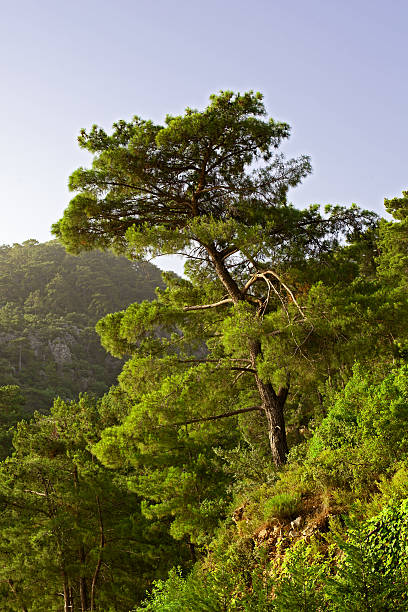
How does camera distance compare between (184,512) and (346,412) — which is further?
(184,512)

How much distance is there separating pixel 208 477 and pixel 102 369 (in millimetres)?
58098

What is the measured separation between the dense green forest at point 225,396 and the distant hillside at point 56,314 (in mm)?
35420

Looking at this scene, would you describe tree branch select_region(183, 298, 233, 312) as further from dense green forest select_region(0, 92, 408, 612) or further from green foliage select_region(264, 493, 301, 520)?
green foliage select_region(264, 493, 301, 520)

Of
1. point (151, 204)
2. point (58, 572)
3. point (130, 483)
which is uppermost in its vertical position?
point (151, 204)

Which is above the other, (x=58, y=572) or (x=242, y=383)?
(x=242, y=383)

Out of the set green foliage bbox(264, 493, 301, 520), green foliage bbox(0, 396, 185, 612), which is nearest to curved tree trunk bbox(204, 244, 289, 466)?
green foliage bbox(264, 493, 301, 520)

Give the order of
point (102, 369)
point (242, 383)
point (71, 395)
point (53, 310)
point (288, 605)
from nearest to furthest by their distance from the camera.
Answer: point (288, 605), point (242, 383), point (71, 395), point (102, 369), point (53, 310)

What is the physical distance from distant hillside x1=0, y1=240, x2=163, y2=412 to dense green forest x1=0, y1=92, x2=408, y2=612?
3542 cm

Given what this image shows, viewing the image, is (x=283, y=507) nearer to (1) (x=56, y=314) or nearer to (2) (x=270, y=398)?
(2) (x=270, y=398)

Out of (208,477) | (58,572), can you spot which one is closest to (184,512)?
(208,477)

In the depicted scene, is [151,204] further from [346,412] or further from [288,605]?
[288,605]

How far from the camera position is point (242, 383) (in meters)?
9.87

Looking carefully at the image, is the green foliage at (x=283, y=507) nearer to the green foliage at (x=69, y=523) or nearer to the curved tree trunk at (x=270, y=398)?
the curved tree trunk at (x=270, y=398)

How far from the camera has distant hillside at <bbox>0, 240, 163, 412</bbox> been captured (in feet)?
199
